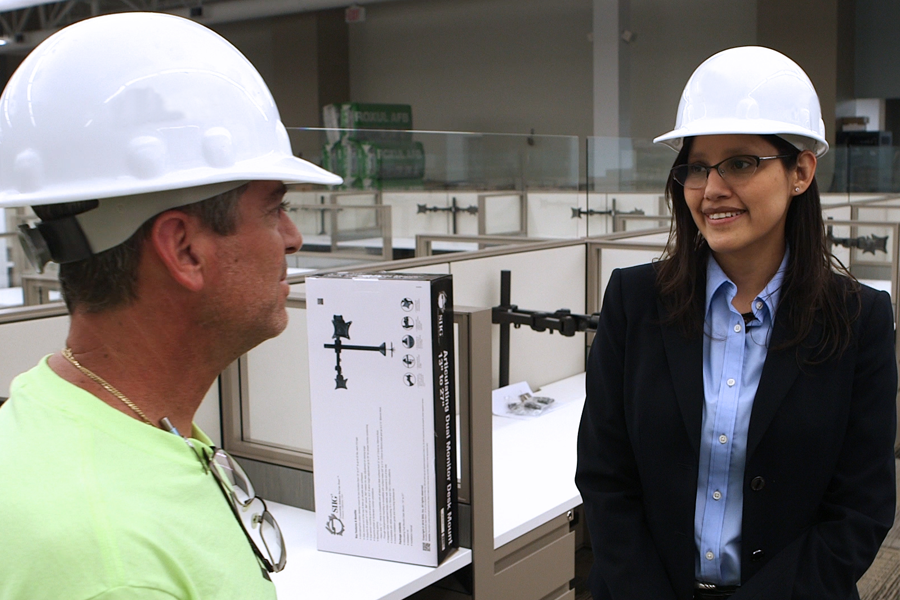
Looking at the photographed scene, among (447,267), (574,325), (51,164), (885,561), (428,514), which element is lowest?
A: (885,561)

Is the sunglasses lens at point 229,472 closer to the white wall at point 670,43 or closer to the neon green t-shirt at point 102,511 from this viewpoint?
the neon green t-shirt at point 102,511

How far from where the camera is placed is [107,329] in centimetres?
60

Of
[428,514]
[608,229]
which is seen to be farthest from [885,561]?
[608,229]

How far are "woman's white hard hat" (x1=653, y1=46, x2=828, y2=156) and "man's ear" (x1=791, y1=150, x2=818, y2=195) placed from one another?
1cm

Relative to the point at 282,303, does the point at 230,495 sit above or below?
below

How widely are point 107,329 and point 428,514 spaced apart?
0.94 m

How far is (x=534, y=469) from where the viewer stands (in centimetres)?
202

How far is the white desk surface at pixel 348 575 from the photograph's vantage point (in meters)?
1.37

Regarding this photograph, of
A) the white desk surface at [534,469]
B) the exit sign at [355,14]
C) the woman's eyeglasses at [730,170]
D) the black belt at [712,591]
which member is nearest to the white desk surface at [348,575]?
the white desk surface at [534,469]

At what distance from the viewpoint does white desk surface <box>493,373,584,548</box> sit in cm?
170

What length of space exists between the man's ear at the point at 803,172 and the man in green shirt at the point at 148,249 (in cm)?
74

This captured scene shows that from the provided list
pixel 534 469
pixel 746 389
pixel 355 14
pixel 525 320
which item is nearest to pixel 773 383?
pixel 746 389

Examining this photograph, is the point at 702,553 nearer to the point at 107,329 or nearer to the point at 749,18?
the point at 107,329

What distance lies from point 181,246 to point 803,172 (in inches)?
33.0
